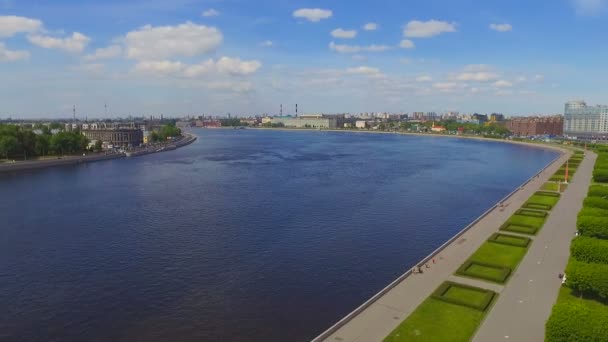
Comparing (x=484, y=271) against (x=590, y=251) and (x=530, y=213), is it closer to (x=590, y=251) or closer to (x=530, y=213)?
(x=590, y=251)

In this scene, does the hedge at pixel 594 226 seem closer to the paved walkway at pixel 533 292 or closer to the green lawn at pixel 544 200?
the paved walkway at pixel 533 292

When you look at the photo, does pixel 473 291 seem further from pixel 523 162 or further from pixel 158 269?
pixel 523 162

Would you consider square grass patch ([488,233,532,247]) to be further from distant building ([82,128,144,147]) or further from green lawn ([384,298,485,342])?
distant building ([82,128,144,147])

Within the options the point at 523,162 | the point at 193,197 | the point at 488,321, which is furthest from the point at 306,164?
the point at 488,321

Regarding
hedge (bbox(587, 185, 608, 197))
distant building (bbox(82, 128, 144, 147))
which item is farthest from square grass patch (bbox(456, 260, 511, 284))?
distant building (bbox(82, 128, 144, 147))

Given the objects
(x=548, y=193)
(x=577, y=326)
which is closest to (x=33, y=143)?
(x=548, y=193)

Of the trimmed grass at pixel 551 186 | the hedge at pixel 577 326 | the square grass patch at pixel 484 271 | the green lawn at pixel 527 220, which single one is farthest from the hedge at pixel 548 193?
the hedge at pixel 577 326
